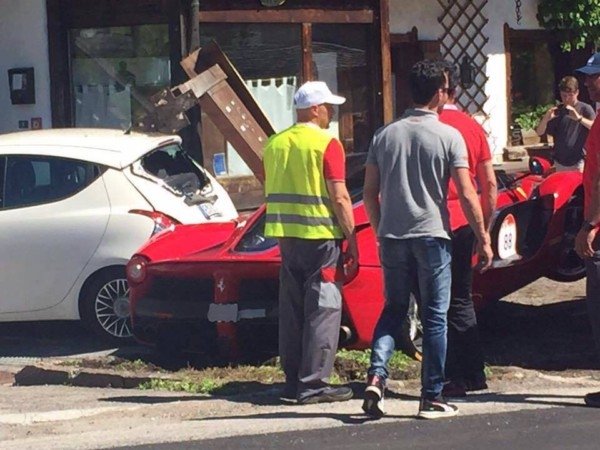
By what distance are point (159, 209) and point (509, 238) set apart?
9.12 ft

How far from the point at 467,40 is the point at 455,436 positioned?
13098 millimetres

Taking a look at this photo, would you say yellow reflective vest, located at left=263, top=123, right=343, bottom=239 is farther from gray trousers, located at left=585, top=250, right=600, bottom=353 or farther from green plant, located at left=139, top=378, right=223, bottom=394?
gray trousers, located at left=585, top=250, right=600, bottom=353

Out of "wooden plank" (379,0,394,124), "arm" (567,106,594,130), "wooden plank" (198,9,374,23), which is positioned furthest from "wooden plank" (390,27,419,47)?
"arm" (567,106,594,130)

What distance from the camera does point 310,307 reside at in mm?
7746

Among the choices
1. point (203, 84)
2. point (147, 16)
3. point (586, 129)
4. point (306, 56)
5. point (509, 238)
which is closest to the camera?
point (509, 238)

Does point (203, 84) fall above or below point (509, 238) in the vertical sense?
above

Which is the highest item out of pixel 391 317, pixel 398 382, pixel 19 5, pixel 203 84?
pixel 19 5

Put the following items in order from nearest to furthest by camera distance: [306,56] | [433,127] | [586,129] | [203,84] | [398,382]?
1. [433,127]
2. [398,382]
3. [586,129]
4. [203,84]
5. [306,56]

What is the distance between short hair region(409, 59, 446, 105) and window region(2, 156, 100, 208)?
3.78 meters

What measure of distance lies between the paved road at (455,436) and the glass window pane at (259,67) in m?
8.10

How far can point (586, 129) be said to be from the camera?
1150 cm

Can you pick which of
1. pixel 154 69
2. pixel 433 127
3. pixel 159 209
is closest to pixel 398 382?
pixel 433 127

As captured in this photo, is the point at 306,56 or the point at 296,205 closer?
the point at 296,205

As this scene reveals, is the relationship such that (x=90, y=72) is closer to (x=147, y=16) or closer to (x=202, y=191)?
(x=147, y=16)
